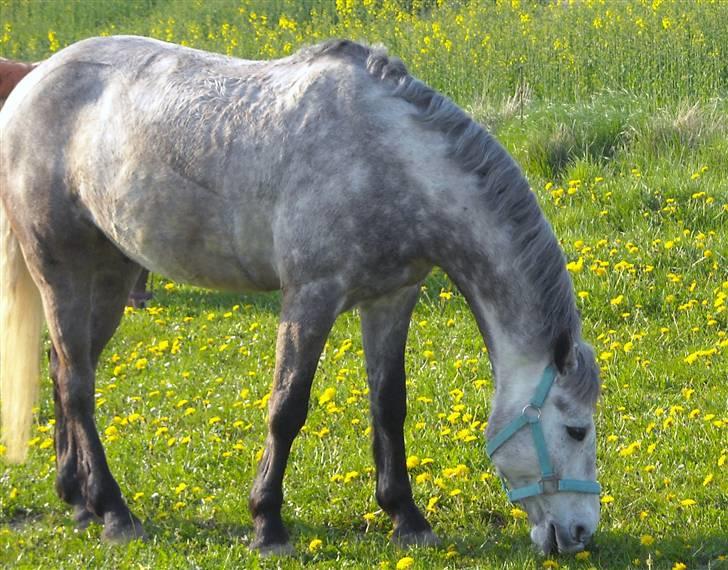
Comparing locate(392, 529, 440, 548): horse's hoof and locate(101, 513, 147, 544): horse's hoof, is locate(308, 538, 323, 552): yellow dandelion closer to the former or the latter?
locate(392, 529, 440, 548): horse's hoof

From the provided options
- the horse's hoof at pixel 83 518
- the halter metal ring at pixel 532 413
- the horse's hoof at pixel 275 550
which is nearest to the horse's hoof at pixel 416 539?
the horse's hoof at pixel 275 550

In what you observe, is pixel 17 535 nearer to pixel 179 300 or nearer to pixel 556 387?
pixel 556 387

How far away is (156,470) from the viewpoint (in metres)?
5.75

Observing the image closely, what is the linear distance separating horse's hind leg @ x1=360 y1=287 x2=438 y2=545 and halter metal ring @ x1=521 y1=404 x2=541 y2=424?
0.78 metres

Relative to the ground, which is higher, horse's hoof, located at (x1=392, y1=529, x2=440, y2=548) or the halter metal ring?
the halter metal ring

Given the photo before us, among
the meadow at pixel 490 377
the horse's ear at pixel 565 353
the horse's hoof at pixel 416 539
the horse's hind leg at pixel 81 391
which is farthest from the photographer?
the horse's hind leg at pixel 81 391

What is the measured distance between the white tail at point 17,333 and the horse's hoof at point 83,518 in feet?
1.81

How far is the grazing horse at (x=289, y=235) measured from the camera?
14.2 ft

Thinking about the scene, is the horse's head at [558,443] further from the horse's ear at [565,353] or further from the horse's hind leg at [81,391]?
the horse's hind leg at [81,391]

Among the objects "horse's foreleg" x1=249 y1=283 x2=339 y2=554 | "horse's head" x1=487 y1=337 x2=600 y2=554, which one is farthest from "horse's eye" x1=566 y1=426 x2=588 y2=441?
"horse's foreleg" x1=249 y1=283 x2=339 y2=554

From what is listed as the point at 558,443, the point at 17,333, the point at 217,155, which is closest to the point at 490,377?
the point at 558,443

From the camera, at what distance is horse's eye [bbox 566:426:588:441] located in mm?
4293

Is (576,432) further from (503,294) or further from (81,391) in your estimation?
(81,391)

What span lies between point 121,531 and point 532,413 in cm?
198
